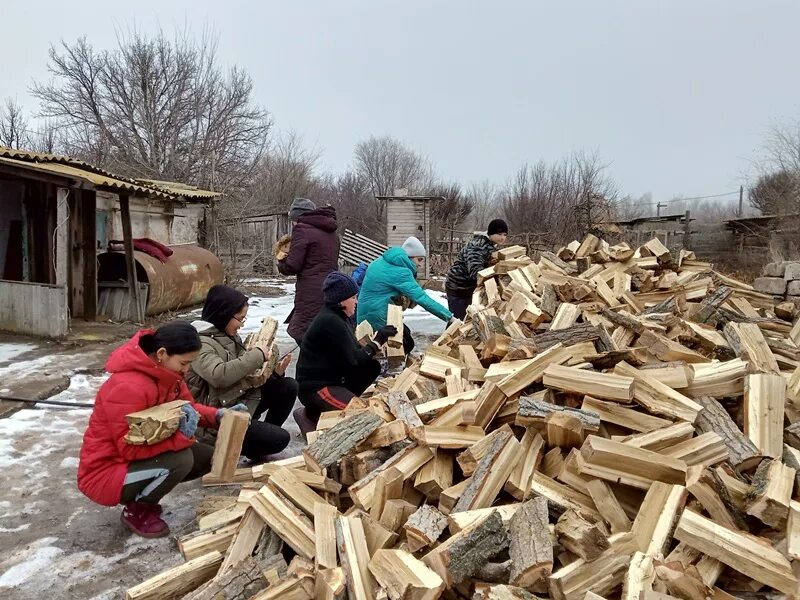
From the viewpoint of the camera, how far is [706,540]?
2.04 metres

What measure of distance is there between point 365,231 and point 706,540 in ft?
107

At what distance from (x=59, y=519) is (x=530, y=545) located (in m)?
2.75

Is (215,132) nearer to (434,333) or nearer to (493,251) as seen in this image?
(434,333)

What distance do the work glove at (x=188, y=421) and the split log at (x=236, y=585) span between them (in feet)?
2.96

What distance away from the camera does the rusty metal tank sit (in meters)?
10.2

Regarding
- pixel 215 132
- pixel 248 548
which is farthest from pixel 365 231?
pixel 248 548

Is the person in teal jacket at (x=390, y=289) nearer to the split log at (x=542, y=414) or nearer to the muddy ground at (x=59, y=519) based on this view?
the muddy ground at (x=59, y=519)

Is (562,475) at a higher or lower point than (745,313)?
lower

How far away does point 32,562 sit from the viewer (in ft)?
9.28

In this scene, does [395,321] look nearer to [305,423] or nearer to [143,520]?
[305,423]

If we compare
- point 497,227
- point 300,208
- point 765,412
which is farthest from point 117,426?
point 497,227

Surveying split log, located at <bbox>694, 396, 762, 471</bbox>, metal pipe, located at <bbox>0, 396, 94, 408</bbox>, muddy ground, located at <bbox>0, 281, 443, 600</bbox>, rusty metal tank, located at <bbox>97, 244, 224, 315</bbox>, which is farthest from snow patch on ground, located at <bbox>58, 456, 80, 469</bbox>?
rusty metal tank, located at <bbox>97, 244, 224, 315</bbox>

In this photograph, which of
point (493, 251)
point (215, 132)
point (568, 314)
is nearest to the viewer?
point (568, 314)

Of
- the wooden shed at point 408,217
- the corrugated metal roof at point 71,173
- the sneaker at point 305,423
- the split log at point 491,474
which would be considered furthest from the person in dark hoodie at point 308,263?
the wooden shed at point 408,217
